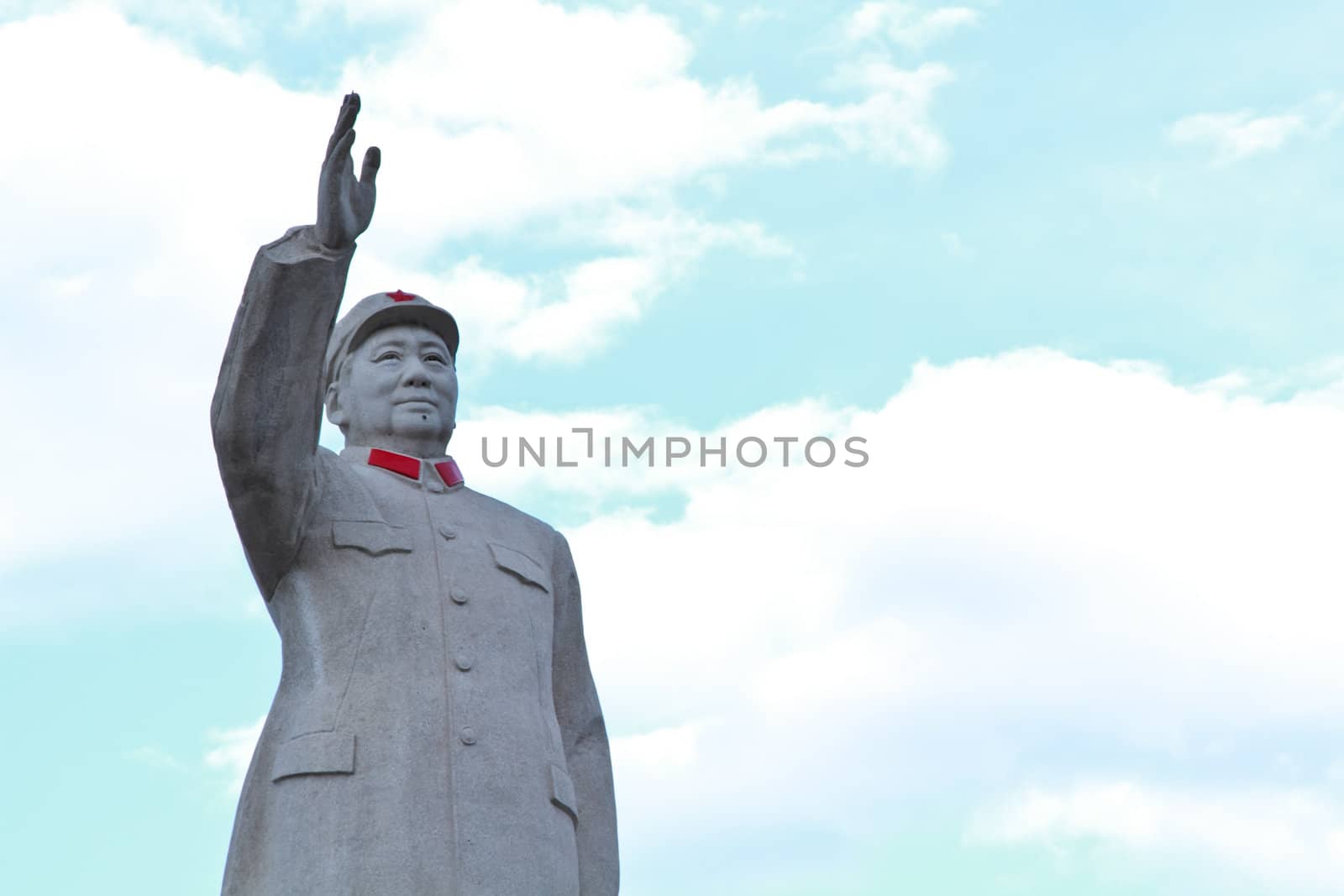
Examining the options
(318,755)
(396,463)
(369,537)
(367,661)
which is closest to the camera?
(318,755)

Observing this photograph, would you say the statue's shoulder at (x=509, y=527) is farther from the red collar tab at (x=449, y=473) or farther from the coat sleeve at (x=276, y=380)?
the coat sleeve at (x=276, y=380)

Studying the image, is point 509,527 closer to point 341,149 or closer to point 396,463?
point 396,463

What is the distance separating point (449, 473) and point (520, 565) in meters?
0.64

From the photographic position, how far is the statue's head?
401 inches

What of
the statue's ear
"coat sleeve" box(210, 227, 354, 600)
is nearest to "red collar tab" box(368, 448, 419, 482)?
the statue's ear

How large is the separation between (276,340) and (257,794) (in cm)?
198

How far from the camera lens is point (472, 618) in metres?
9.54

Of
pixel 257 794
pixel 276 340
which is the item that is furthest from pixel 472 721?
pixel 276 340

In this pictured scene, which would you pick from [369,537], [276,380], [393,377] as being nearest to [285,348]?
[276,380]

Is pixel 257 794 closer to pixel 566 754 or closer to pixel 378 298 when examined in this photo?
pixel 566 754

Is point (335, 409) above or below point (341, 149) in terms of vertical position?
below

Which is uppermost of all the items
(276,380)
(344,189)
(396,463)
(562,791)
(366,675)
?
(344,189)

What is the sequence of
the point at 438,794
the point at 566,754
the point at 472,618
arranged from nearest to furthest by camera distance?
the point at 438,794 → the point at 472,618 → the point at 566,754

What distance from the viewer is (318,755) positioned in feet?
29.4
